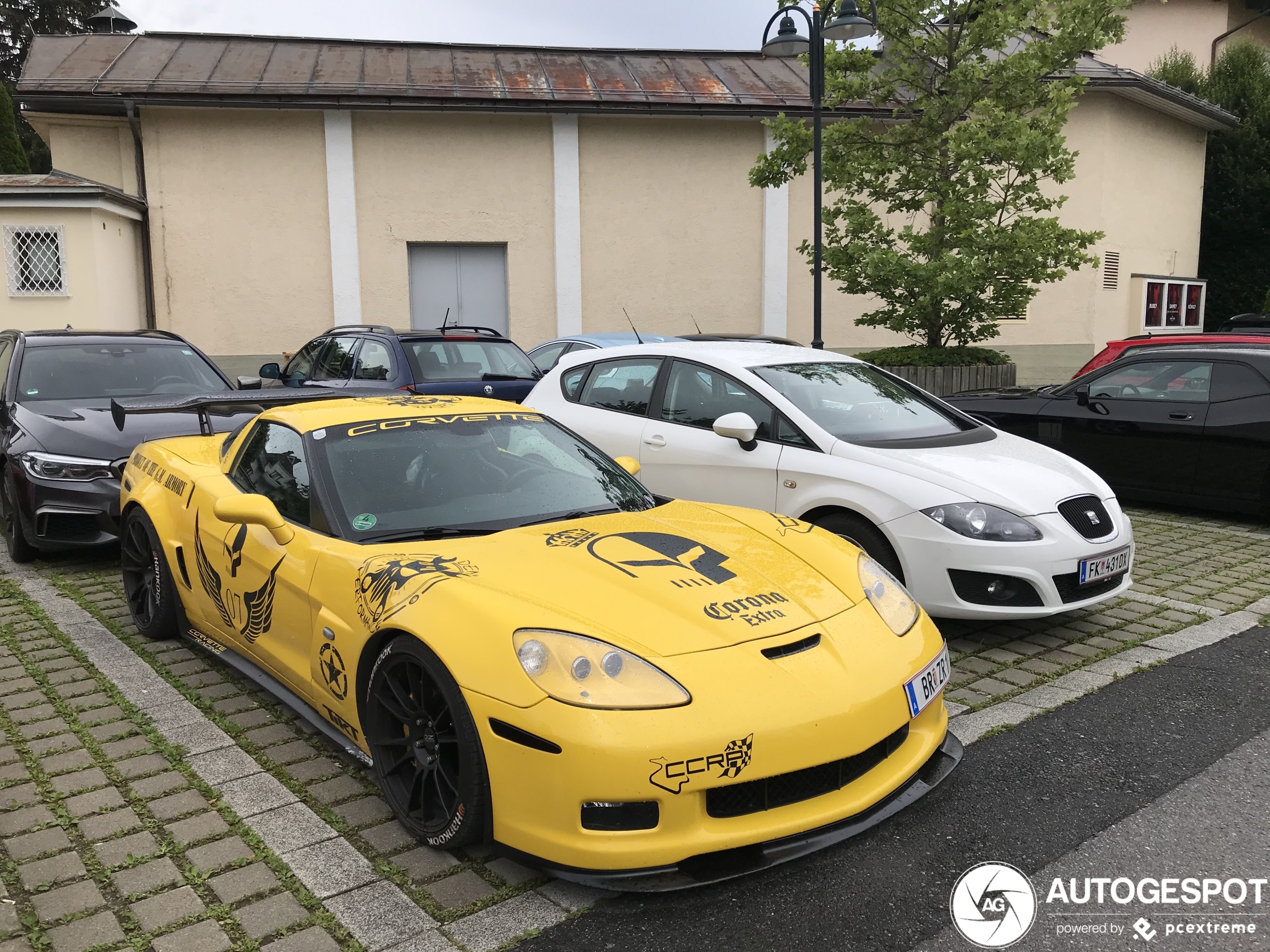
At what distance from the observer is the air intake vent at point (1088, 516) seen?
4980 millimetres

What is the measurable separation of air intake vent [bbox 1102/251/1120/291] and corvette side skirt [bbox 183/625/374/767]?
1901 centimetres

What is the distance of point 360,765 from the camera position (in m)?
3.61

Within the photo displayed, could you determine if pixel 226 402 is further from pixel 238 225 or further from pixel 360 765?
pixel 238 225

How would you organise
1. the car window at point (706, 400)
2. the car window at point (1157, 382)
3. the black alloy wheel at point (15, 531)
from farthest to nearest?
the car window at point (1157, 382), the black alloy wheel at point (15, 531), the car window at point (706, 400)

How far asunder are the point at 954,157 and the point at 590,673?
11.4 m

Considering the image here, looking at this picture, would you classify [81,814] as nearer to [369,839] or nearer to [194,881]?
[194,881]

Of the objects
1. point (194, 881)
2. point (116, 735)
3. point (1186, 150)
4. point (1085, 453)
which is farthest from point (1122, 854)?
point (1186, 150)

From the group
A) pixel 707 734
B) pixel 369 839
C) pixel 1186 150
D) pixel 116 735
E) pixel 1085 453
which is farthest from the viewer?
pixel 1186 150

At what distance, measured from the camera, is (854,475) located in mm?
5125

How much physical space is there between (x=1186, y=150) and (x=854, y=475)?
21065 millimetres

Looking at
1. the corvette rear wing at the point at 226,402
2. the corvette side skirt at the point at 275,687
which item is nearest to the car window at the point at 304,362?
the corvette rear wing at the point at 226,402

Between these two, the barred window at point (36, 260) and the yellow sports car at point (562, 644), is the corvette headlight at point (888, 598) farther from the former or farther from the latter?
the barred window at point (36, 260)

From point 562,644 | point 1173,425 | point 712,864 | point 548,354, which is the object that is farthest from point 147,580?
point 1173,425

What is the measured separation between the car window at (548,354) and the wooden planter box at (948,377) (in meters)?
4.17
